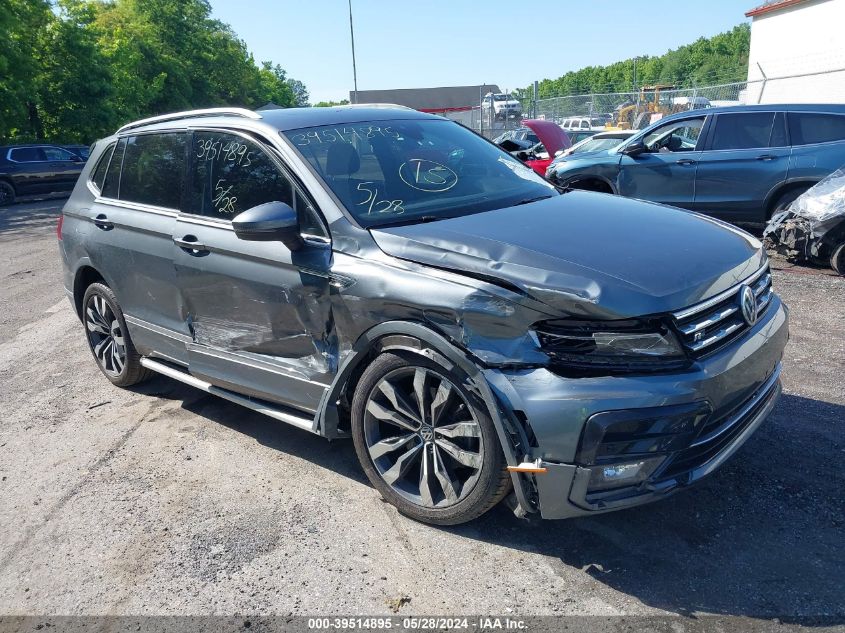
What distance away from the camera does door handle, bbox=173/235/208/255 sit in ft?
13.3

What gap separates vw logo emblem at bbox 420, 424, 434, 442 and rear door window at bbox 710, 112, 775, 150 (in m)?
7.55

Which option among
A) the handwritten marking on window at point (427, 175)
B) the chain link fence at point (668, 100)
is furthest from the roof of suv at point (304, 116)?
the chain link fence at point (668, 100)

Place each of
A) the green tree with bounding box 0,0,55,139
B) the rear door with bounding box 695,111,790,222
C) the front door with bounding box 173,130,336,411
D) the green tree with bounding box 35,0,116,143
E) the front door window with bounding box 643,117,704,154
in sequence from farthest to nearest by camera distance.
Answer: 1. the green tree with bounding box 35,0,116,143
2. the green tree with bounding box 0,0,55,139
3. the front door window with bounding box 643,117,704,154
4. the rear door with bounding box 695,111,790,222
5. the front door with bounding box 173,130,336,411

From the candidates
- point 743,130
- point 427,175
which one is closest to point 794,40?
point 743,130

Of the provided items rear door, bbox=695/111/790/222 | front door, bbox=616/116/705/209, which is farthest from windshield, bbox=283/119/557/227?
front door, bbox=616/116/705/209

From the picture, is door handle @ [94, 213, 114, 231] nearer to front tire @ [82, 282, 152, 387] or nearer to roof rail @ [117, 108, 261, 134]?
front tire @ [82, 282, 152, 387]

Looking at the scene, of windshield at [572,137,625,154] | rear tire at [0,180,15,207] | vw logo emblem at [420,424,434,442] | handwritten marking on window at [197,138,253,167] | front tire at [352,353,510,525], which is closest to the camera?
front tire at [352,353,510,525]

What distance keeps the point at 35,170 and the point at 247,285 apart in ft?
63.9

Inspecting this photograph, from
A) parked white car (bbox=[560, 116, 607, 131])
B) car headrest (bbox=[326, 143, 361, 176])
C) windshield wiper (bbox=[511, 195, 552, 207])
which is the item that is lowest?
parked white car (bbox=[560, 116, 607, 131])

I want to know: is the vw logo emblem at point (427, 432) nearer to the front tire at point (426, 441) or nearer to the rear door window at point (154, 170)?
the front tire at point (426, 441)

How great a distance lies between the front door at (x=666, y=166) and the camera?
30.8ft

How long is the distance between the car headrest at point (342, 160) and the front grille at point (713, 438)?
7.00 ft

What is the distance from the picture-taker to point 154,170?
15.3ft

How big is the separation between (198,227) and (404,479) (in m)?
1.92
